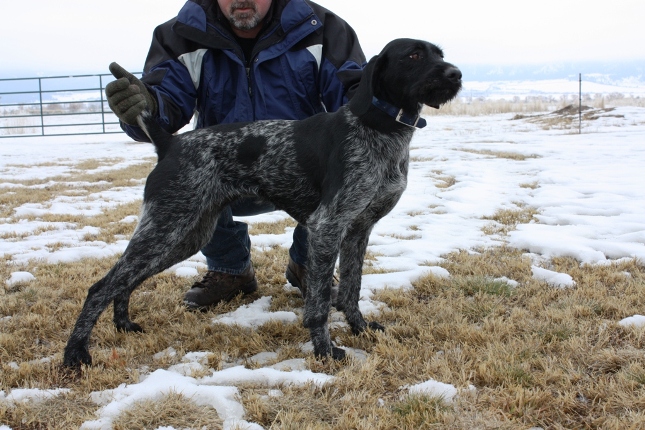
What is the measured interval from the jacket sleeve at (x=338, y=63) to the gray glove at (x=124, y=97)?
1.29 metres

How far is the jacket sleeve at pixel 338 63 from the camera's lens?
3582mm

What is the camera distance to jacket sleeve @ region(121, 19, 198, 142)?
353 cm

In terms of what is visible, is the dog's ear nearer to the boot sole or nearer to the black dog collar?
the black dog collar

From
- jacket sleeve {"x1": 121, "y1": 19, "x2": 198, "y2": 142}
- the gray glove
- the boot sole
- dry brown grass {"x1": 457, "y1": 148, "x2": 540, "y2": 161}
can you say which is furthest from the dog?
dry brown grass {"x1": 457, "y1": 148, "x2": 540, "y2": 161}

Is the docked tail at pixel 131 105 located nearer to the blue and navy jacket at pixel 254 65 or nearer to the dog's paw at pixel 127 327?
the blue and navy jacket at pixel 254 65

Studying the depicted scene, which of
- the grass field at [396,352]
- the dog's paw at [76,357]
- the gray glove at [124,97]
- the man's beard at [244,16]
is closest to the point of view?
the grass field at [396,352]

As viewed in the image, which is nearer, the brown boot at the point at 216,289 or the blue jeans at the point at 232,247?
the brown boot at the point at 216,289

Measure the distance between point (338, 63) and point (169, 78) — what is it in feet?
3.78

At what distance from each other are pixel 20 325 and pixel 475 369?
8.46 ft

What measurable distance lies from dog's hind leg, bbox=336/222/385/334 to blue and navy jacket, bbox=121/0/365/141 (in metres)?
0.99

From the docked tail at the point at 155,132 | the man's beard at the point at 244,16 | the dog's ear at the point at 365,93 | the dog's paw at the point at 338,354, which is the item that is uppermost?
the man's beard at the point at 244,16

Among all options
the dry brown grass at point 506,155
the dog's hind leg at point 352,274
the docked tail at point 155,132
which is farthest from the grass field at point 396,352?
the dry brown grass at point 506,155

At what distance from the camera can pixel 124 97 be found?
2994 mm

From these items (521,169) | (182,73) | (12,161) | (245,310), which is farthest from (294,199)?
(12,161)
